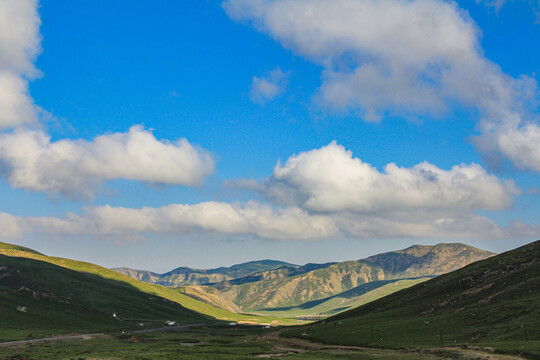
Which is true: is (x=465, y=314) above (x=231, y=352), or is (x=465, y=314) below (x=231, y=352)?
above

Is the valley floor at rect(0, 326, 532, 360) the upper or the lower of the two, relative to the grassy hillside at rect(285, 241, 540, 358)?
lower

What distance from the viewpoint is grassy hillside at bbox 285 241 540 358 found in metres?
87.1

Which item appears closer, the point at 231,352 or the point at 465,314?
the point at 231,352

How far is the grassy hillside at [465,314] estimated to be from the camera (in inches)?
3428

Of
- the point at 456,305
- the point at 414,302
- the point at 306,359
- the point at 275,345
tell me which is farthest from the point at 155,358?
the point at 414,302

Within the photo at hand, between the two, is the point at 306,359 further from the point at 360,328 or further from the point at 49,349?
the point at 49,349

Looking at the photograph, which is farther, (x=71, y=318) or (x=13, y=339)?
(x=71, y=318)

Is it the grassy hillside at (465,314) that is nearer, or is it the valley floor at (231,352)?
the valley floor at (231,352)

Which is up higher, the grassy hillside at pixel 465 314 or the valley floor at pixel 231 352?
the grassy hillside at pixel 465 314

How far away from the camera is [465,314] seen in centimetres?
11044

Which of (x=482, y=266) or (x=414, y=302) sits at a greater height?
(x=482, y=266)

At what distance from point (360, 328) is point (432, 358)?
184ft

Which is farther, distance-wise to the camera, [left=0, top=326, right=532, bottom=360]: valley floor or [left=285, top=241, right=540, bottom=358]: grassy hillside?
[left=285, top=241, right=540, bottom=358]: grassy hillside

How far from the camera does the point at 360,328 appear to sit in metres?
125
